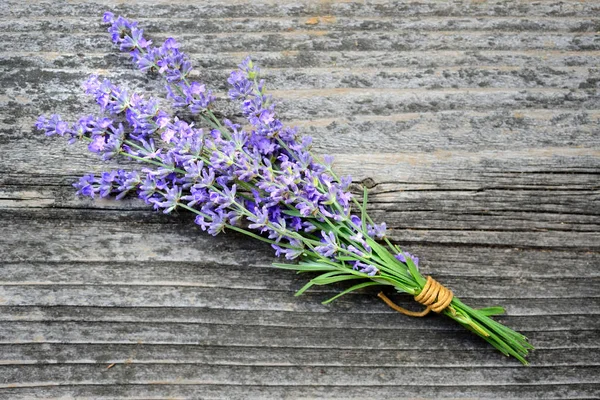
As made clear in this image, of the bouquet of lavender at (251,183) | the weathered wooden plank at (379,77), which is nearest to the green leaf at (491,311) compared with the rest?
the bouquet of lavender at (251,183)

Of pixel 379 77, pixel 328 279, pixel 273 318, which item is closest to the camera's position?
pixel 328 279

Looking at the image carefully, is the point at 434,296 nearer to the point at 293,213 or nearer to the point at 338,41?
the point at 293,213

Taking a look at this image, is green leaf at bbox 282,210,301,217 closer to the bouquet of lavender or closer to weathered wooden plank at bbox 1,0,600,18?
the bouquet of lavender

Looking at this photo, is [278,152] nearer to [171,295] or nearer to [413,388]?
[171,295]

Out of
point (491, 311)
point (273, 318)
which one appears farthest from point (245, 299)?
point (491, 311)

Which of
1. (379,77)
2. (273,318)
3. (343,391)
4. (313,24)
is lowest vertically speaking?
(343,391)

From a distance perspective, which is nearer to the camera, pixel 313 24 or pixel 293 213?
pixel 293 213

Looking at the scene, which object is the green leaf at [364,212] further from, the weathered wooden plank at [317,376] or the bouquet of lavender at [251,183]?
the weathered wooden plank at [317,376]
